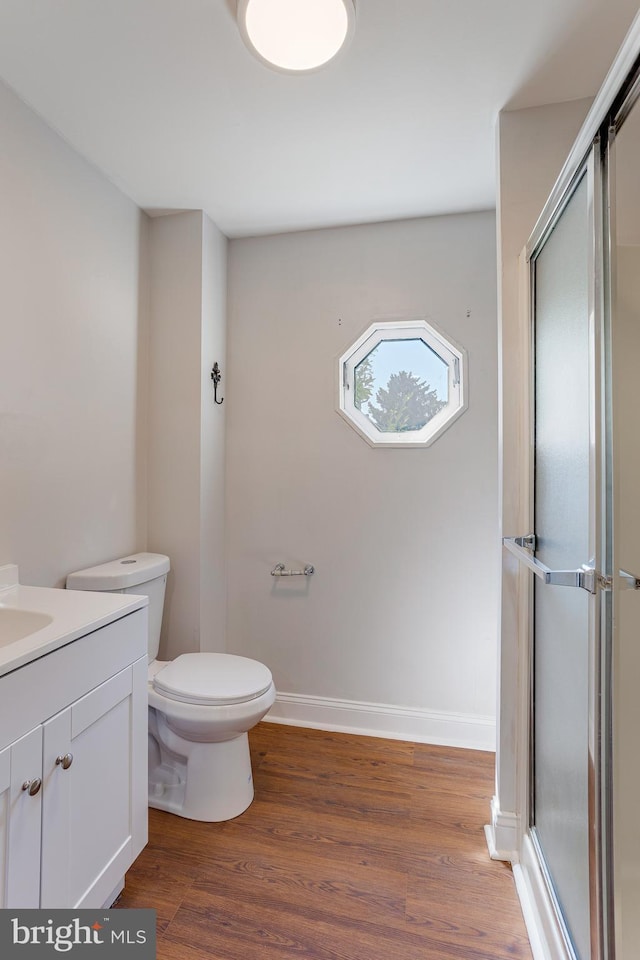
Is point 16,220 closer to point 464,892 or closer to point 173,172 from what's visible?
point 173,172

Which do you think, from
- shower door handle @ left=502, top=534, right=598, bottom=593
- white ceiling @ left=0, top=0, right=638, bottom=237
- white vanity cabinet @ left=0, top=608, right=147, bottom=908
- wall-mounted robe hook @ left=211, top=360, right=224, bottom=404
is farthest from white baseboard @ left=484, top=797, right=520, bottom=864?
white ceiling @ left=0, top=0, right=638, bottom=237

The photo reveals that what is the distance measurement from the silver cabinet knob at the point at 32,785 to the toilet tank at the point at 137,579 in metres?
0.77

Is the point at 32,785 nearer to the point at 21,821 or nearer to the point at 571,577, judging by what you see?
the point at 21,821

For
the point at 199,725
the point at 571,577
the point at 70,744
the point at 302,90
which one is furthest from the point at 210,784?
the point at 302,90

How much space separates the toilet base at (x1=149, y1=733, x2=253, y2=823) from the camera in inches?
63.9

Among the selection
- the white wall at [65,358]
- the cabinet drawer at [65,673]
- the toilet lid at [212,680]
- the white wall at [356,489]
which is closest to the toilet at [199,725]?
the toilet lid at [212,680]

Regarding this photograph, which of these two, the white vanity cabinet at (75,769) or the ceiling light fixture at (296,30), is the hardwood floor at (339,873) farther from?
the ceiling light fixture at (296,30)

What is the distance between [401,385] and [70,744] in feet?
6.00

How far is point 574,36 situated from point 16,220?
1.68m

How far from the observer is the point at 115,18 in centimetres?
122

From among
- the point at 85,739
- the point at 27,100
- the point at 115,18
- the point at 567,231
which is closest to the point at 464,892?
the point at 85,739

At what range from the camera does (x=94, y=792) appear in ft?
3.71

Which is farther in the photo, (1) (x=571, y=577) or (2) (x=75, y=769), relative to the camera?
(2) (x=75, y=769)

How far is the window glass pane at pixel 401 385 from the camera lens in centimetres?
218
